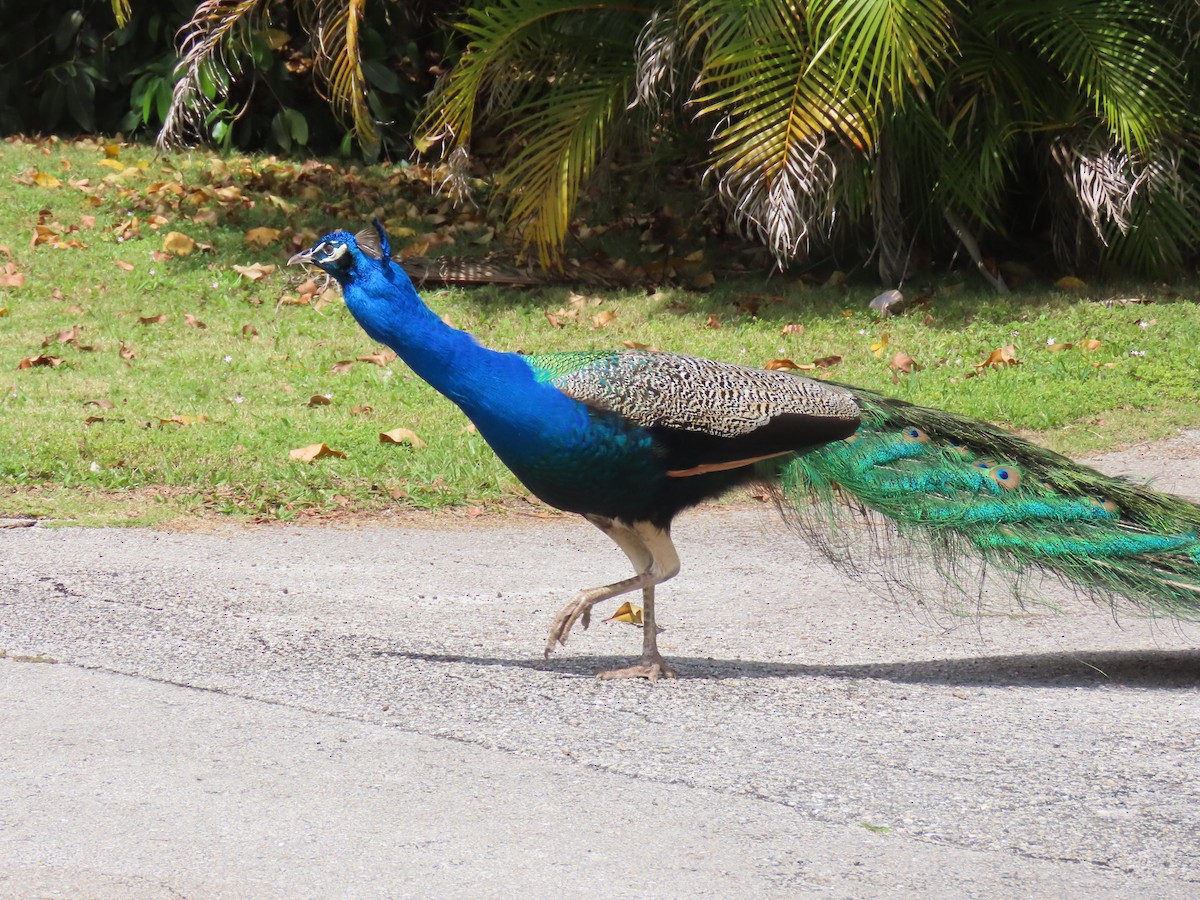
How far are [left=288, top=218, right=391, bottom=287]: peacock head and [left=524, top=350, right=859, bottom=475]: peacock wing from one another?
595 millimetres

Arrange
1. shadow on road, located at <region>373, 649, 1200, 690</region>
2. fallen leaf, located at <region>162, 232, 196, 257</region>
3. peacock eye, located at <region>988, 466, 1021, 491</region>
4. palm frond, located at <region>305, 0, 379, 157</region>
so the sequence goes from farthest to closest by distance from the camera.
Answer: fallen leaf, located at <region>162, 232, 196, 257</region>, palm frond, located at <region>305, 0, 379, 157</region>, peacock eye, located at <region>988, 466, 1021, 491</region>, shadow on road, located at <region>373, 649, 1200, 690</region>

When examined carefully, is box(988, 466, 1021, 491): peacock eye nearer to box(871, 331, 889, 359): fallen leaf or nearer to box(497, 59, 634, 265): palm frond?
box(871, 331, 889, 359): fallen leaf

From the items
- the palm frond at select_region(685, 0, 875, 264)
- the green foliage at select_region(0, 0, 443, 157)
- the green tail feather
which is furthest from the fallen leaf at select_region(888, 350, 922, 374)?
the green foliage at select_region(0, 0, 443, 157)

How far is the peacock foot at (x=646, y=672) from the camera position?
4.95m

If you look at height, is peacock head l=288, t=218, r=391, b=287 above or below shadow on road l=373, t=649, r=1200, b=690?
above

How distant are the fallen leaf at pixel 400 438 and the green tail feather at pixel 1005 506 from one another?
9.79ft

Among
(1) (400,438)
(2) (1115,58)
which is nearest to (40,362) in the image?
(1) (400,438)

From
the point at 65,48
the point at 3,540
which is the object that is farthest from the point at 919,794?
the point at 65,48

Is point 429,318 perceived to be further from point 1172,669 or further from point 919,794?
point 1172,669

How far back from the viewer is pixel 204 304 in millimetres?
10594

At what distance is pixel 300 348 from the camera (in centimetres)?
970

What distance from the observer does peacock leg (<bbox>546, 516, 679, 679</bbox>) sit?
4.94 m

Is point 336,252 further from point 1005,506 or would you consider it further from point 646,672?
point 1005,506

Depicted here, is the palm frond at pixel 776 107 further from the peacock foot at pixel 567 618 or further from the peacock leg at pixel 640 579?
the peacock foot at pixel 567 618
